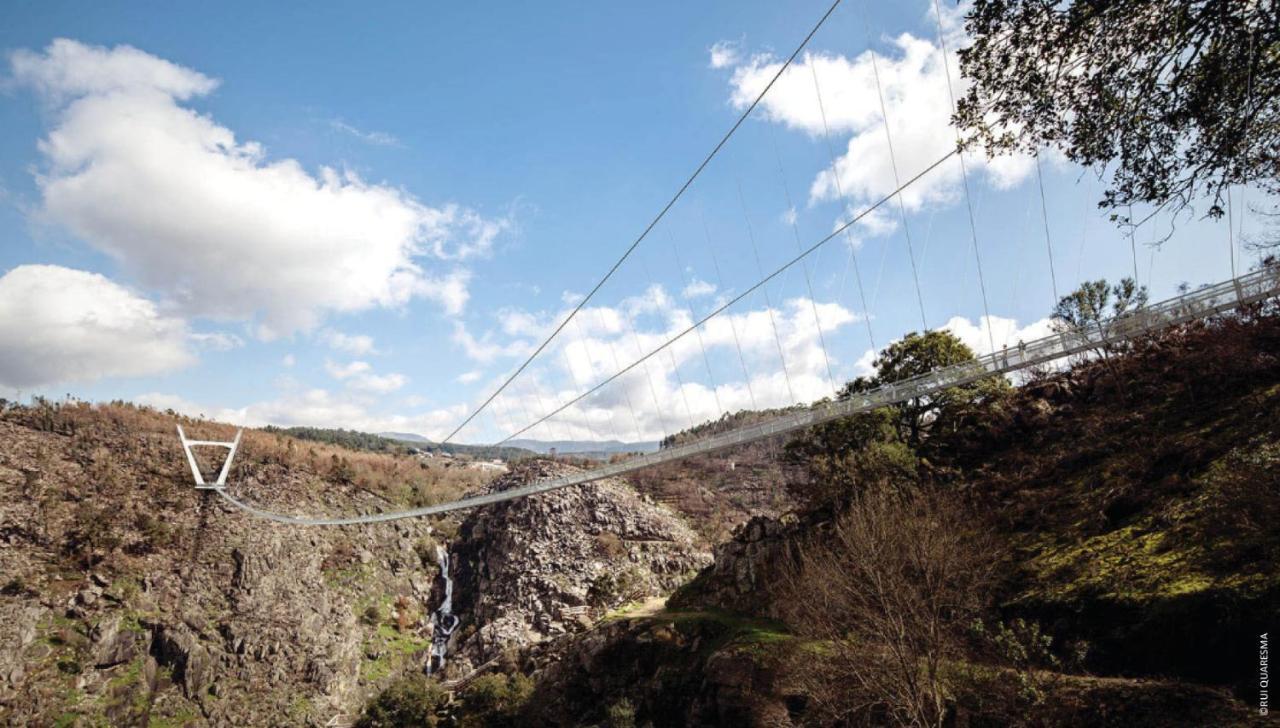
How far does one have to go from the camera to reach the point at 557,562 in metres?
34.6

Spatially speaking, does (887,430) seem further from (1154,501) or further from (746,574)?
(1154,501)

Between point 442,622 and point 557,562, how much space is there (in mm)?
8176

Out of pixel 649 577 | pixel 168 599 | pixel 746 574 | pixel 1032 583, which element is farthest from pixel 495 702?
pixel 1032 583

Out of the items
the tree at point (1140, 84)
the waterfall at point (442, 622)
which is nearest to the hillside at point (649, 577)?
the waterfall at point (442, 622)

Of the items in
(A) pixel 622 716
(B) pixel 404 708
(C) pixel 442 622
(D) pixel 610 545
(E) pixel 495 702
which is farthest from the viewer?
(D) pixel 610 545

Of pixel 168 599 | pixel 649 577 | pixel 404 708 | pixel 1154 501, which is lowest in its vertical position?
pixel 404 708

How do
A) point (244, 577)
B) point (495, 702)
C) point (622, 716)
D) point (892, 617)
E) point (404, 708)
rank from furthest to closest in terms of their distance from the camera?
1. point (244, 577)
2. point (404, 708)
3. point (495, 702)
4. point (622, 716)
5. point (892, 617)

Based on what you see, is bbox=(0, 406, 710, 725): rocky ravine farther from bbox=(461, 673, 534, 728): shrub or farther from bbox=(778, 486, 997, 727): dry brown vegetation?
bbox=(778, 486, 997, 727): dry brown vegetation

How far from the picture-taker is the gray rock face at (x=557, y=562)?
3036 centimetres

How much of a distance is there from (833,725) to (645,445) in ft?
54.5

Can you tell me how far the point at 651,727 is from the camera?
1620 centimetres

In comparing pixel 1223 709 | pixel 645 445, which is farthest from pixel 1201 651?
pixel 645 445

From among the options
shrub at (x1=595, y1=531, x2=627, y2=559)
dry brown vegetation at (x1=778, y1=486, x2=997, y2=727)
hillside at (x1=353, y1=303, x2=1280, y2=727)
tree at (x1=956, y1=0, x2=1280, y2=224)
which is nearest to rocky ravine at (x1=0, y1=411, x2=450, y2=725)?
shrub at (x1=595, y1=531, x2=627, y2=559)

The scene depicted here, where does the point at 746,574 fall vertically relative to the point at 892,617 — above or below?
below
